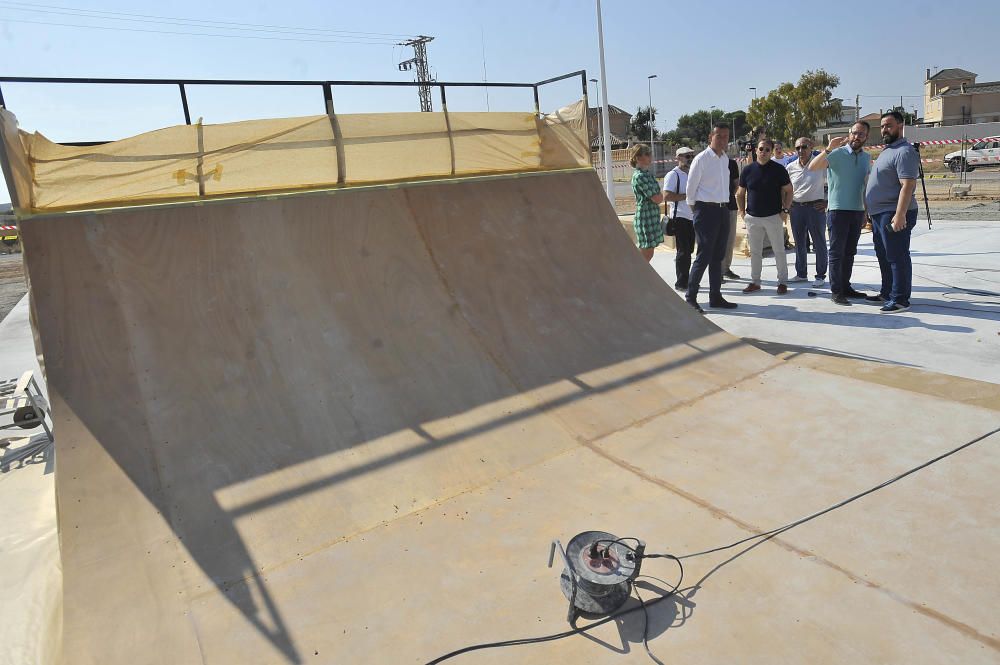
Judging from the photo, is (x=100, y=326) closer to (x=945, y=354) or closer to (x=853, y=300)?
(x=945, y=354)

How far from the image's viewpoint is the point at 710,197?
6465mm

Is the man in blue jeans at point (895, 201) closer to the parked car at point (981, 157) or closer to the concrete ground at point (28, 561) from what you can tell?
the concrete ground at point (28, 561)

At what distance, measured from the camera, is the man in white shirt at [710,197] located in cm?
643

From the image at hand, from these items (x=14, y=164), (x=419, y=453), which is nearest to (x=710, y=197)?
(x=419, y=453)

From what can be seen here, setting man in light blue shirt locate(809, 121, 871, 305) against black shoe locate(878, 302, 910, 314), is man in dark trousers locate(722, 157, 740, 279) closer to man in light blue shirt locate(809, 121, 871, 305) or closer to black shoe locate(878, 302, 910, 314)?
man in light blue shirt locate(809, 121, 871, 305)

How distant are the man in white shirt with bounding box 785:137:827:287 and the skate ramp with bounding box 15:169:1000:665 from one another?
3646mm

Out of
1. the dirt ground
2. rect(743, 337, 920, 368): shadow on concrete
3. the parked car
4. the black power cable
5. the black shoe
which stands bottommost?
the black power cable

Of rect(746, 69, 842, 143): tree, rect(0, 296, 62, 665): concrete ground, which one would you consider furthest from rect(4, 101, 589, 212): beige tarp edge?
rect(746, 69, 842, 143): tree

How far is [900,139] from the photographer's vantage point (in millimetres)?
6113

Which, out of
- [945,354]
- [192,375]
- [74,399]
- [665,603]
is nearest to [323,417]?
[192,375]

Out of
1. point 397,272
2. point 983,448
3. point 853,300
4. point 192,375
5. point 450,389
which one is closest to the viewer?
point 983,448

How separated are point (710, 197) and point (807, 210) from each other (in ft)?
8.20

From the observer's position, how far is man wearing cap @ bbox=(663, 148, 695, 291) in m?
7.38

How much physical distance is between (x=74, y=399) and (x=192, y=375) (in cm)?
59
